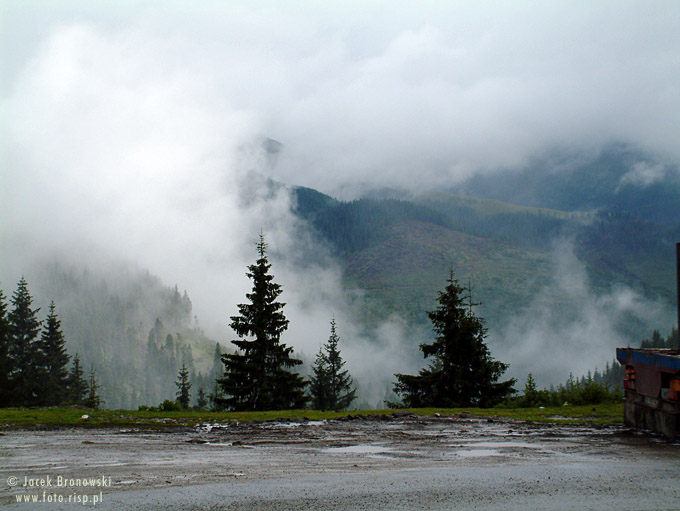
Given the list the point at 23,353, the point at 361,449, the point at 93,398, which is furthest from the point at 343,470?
the point at 23,353

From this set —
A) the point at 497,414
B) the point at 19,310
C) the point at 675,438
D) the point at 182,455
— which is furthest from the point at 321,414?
the point at 19,310

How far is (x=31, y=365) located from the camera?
208 feet

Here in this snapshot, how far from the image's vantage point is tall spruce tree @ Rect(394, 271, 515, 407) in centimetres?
3384

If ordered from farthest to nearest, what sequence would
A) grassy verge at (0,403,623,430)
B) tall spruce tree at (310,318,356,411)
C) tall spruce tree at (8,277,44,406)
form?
tall spruce tree at (310,318,356,411) → tall spruce tree at (8,277,44,406) → grassy verge at (0,403,623,430)

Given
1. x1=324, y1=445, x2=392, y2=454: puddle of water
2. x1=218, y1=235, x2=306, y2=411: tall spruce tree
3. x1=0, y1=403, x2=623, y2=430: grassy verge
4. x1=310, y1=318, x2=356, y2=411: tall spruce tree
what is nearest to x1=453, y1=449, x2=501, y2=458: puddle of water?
x1=324, y1=445, x2=392, y2=454: puddle of water

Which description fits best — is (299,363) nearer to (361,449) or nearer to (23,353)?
(361,449)

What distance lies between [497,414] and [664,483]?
39.7 feet

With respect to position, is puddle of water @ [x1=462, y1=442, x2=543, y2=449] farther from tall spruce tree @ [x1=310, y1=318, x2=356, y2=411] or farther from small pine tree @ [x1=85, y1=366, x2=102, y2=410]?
tall spruce tree @ [x1=310, y1=318, x2=356, y2=411]

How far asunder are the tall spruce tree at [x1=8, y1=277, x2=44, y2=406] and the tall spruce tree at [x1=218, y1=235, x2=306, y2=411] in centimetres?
2678

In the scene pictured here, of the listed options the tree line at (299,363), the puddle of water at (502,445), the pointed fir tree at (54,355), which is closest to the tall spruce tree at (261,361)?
the tree line at (299,363)

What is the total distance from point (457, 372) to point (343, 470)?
26.3 meters

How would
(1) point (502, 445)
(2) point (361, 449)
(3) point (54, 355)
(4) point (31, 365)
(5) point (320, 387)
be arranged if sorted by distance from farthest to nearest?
(3) point (54, 355)
(4) point (31, 365)
(5) point (320, 387)
(1) point (502, 445)
(2) point (361, 449)

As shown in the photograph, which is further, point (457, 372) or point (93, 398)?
point (93, 398)

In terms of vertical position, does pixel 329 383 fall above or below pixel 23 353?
below
